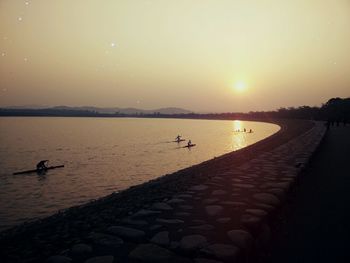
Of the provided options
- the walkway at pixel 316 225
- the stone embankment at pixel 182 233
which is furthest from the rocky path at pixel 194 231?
the walkway at pixel 316 225

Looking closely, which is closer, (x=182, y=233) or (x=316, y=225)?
(x=182, y=233)

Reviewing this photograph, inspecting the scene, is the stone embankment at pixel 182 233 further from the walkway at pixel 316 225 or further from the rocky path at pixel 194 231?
the walkway at pixel 316 225

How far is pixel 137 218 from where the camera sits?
15.5 ft

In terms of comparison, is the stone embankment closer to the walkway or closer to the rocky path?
the rocky path

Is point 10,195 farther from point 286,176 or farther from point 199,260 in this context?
point 199,260

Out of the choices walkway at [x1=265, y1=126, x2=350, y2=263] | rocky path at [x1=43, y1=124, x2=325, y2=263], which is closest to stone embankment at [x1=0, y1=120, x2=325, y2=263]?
rocky path at [x1=43, y1=124, x2=325, y2=263]

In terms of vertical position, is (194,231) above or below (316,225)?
above

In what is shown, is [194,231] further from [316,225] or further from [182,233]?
[316,225]

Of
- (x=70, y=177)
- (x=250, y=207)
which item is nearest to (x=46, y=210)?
(x=70, y=177)

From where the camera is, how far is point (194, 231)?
13.5 feet

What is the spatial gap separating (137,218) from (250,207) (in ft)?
5.77

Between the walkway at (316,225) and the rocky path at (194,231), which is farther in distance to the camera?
the walkway at (316,225)

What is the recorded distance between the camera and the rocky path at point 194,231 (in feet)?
11.4

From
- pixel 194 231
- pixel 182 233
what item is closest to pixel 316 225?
pixel 194 231
